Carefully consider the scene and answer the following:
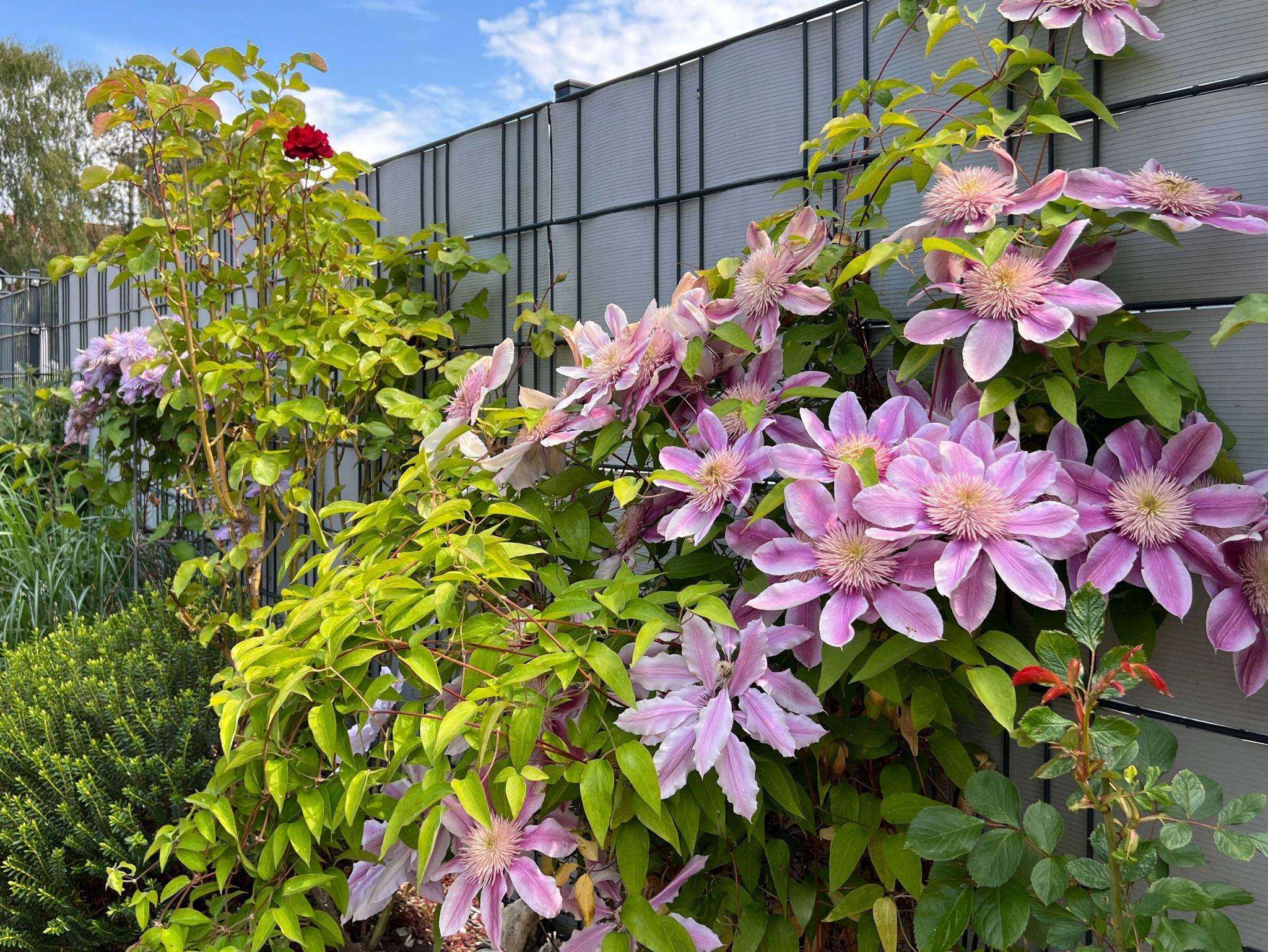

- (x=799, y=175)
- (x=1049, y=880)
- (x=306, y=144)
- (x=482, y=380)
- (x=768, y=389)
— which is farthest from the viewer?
(x=306, y=144)

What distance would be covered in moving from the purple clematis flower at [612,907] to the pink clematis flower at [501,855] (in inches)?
2.9

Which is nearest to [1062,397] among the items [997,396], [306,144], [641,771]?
[997,396]

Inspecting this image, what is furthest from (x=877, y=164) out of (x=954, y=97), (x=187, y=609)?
(x=187, y=609)

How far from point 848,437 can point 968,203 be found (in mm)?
281

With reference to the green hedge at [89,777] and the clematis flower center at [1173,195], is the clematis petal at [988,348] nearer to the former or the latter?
the clematis flower center at [1173,195]

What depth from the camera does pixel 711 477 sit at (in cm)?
93

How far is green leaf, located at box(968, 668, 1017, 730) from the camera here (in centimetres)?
75

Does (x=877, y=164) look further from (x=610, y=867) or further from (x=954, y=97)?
(x=610, y=867)

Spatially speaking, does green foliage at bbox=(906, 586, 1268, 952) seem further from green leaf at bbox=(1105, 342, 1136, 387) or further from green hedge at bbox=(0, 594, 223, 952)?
green hedge at bbox=(0, 594, 223, 952)

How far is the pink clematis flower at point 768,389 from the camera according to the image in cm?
100

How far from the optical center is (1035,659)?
0.91m

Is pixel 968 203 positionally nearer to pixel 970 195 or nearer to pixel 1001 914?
pixel 970 195

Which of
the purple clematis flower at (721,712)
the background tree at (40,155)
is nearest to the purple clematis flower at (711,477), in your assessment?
the purple clematis flower at (721,712)

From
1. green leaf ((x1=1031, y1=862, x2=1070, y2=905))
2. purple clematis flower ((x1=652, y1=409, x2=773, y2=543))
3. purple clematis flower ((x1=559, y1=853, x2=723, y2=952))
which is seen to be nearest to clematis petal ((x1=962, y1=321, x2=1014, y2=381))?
purple clematis flower ((x1=652, y1=409, x2=773, y2=543))
